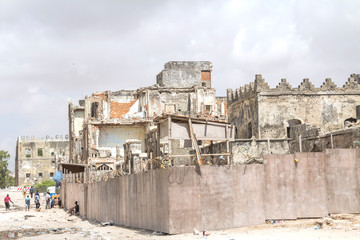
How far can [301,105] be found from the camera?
35375 mm

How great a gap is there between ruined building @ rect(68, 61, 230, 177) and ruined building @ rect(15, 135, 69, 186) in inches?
1153

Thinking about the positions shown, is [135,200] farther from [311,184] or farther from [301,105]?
[301,105]

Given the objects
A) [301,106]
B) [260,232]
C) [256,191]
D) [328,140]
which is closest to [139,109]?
[301,106]

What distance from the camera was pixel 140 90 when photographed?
4588cm

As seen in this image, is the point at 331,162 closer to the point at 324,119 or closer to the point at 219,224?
the point at 219,224

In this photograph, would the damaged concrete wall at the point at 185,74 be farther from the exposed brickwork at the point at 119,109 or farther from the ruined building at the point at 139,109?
the exposed brickwork at the point at 119,109

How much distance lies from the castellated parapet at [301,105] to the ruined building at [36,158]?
48.2 meters

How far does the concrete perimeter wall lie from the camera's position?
589 inches

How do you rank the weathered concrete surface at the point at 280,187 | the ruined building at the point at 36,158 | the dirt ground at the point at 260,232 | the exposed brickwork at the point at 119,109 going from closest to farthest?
1. the dirt ground at the point at 260,232
2. the weathered concrete surface at the point at 280,187
3. the exposed brickwork at the point at 119,109
4. the ruined building at the point at 36,158

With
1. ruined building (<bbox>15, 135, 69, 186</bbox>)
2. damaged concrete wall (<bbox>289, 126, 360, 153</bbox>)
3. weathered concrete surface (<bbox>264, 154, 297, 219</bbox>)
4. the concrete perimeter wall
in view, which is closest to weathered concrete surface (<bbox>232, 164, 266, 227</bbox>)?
the concrete perimeter wall

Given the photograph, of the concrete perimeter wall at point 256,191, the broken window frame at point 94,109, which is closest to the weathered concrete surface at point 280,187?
the concrete perimeter wall at point 256,191

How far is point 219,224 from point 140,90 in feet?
104

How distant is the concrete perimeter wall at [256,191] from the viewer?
1495 centimetres

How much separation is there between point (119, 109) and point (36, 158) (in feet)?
122
